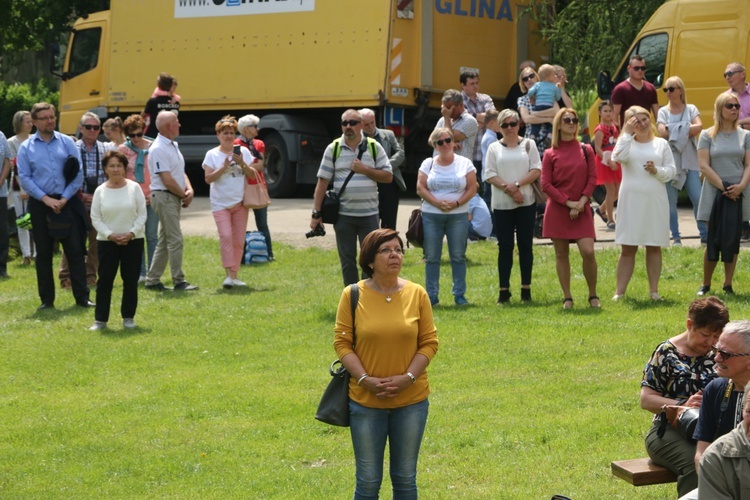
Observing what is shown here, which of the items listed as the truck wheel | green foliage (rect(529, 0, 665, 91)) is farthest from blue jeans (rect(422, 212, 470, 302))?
the truck wheel

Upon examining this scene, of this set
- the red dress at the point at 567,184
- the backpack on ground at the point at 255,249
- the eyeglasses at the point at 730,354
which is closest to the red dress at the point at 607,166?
the backpack on ground at the point at 255,249

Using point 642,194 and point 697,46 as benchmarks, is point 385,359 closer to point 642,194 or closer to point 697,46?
point 642,194

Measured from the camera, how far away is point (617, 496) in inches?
298

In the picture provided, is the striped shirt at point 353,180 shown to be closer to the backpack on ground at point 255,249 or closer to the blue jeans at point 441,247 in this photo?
the blue jeans at point 441,247

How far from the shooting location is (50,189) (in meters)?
13.8

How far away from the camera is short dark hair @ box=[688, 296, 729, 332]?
681cm

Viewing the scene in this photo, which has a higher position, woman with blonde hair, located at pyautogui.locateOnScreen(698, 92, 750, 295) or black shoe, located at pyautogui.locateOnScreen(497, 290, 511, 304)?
woman with blonde hair, located at pyautogui.locateOnScreen(698, 92, 750, 295)

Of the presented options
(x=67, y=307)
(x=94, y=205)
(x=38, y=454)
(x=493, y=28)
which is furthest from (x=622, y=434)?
(x=493, y=28)

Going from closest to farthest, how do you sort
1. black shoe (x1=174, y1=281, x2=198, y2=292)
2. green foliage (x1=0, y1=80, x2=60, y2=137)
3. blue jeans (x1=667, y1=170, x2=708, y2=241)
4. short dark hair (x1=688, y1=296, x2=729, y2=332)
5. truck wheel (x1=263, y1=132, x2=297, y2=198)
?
short dark hair (x1=688, y1=296, x2=729, y2=332)
black shoe (x1=174, y1=281, x2=198, y2=292)
blue jeans (x1=667, y1=170, x2=708, y2=241)
truck wheel (x1=263, y1=132, x2=297, y2=198)
green foliage (x1=0, y1=80, x2=60, y2=137)

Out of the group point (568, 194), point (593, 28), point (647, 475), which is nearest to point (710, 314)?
point (647, 475)

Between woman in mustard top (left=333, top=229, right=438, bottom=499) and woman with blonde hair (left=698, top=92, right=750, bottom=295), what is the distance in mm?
6294

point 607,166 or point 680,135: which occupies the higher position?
point 680,135

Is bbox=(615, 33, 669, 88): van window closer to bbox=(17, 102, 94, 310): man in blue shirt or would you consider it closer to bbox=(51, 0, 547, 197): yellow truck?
bbox=(51, 0, 547, 197): yellow truck

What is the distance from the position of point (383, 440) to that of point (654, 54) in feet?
43.2
